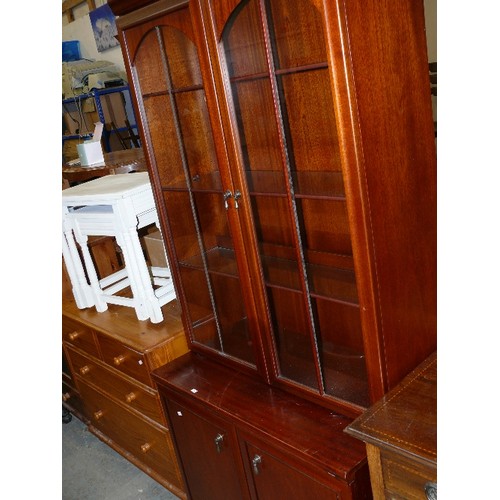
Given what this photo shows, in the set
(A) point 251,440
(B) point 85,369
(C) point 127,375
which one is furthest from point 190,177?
(B) point 85,369

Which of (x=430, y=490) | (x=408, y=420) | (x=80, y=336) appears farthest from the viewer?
(x=80, y=336)

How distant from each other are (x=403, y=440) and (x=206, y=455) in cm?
97

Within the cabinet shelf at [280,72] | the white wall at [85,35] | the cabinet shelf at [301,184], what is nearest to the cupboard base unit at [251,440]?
the cabinet shelf at [301,184]

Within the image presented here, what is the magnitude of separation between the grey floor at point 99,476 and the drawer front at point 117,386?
436 millimetres

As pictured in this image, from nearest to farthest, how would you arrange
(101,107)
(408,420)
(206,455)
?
(408,420), (206,455), (101,107)

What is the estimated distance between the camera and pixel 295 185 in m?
1.42

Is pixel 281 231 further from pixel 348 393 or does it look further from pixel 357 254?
pixel 348 393

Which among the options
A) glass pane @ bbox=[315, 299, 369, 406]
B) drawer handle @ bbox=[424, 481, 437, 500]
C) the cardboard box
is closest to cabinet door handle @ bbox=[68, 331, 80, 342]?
the cardboard box

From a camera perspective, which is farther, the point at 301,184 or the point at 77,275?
the point at 77,275

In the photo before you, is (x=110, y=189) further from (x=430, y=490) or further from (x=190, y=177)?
(x=430, y=490)

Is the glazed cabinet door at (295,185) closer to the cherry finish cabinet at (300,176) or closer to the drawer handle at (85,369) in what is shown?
the cherry finish cabinet at (300,176)

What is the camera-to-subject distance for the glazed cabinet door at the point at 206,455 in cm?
179
